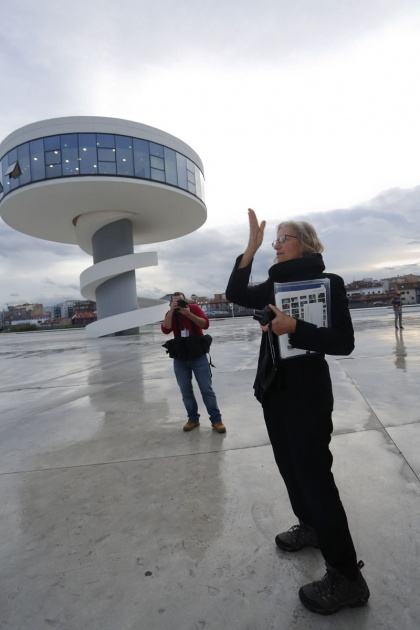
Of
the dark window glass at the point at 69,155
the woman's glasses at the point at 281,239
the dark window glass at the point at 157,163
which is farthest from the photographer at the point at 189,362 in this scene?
the dark window glass at the point at 157,163

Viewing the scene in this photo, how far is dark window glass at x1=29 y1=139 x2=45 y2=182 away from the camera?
21.5 metres

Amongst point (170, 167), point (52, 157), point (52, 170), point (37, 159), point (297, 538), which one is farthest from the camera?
point (170, 167)

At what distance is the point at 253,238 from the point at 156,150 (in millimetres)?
25326

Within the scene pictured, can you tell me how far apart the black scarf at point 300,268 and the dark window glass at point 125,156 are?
2320 cm

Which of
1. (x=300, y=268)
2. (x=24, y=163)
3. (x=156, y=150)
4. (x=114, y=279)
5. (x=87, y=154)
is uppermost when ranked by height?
(x=156, y=150)

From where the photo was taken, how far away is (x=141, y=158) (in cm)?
2325

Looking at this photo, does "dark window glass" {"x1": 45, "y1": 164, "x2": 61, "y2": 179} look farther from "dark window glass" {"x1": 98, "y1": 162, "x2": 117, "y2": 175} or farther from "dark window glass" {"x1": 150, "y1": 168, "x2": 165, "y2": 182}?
"dark window glass" {"x1": 150, "y1": 168, "x2": 165, "y2": 182}

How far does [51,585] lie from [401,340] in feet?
35.8

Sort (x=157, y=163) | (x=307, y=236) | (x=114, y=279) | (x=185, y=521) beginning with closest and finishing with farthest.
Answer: (x=307, y=236), (x=185, y=521), (x=157, y=163), (x=114, y=279)

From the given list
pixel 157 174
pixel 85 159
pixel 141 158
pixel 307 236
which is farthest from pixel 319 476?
pixel 141 158

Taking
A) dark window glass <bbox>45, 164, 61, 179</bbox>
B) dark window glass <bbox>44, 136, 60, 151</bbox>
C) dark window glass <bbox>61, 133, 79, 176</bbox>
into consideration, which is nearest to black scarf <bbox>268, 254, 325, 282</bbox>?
dark window glass <bbox>61, 133, 79, 176</bbox>

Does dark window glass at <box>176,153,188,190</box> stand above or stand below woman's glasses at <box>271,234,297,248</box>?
above

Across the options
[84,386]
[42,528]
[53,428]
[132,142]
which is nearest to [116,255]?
[132,142]

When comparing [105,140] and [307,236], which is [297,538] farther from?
[105,140]
